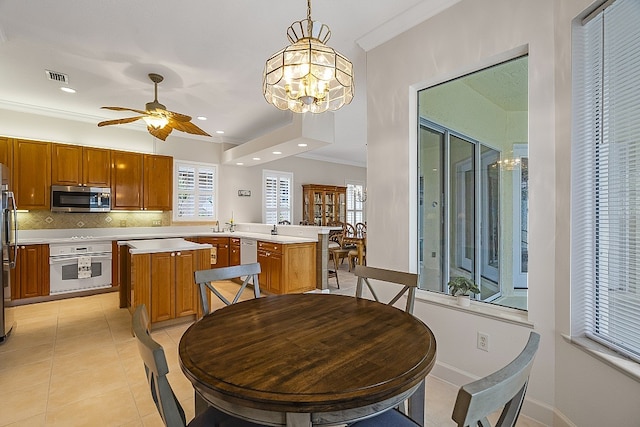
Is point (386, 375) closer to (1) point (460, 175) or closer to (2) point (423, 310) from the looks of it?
(2) point (423, 310)

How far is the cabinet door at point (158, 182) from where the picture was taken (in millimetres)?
5469

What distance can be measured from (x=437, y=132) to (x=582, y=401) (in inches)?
81.6

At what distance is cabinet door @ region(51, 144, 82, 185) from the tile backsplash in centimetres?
63

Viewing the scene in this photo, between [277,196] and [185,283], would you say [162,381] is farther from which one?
[277,196]

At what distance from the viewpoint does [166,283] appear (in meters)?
3.29

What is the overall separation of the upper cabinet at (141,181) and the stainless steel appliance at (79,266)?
0.84m

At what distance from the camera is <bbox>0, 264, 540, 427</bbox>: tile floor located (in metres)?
1.92

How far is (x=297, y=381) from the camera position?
91cm

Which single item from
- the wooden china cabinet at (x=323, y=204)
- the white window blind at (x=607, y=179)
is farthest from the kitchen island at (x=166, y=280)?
the wooden china cabinet at (x=323, y=204)

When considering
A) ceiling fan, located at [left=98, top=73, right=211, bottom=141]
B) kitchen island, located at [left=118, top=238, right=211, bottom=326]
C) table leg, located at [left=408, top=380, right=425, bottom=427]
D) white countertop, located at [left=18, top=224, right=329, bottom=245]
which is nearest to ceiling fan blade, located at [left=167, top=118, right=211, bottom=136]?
ceiling fan, located at [left=98, top=73, right=211, bottom=141]

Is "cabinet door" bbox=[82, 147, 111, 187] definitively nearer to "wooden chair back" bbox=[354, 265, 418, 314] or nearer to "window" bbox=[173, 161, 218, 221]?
"window" bbox=[173, 161, 218, 221]

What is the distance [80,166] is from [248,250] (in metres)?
3.01

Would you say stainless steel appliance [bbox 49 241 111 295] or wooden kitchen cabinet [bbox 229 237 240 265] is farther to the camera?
wooden kitchen cabinet [bbox 229 237 240 265]

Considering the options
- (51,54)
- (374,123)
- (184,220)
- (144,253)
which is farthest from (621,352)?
(184,220)
